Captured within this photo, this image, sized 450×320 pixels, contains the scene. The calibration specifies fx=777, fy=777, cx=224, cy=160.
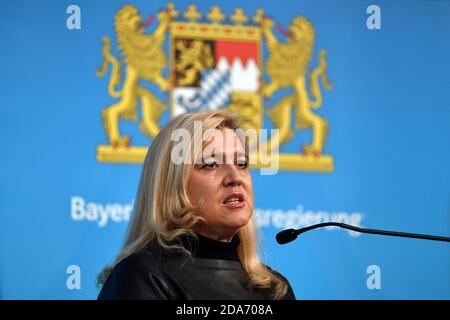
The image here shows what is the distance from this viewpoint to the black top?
2033 mm

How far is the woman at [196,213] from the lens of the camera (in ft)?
7.09

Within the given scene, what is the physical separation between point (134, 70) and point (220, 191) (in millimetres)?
1709

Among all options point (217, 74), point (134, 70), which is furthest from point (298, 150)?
point (134, 70)

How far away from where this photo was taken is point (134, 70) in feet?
12.4

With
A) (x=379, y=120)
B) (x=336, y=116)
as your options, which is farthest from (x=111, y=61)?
(x=379, y=120)

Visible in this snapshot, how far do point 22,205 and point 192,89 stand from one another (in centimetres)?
99

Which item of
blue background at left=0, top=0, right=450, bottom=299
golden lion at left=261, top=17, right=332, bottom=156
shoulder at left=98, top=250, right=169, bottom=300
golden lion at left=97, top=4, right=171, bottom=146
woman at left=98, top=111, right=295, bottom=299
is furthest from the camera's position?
golden lion at left=261, top=17, right=332, bottom=156

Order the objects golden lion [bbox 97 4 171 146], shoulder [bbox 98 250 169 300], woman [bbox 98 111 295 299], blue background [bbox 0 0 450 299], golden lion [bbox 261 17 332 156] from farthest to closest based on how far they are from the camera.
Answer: golden lion [bbox 261 17 332 156] < golden lion [bbox 97 4 171 146] < blue background [bbox 0 0 450 299] < woman [bbox 98 111 295 299] < shoulder [bbox 98 250 169 300]

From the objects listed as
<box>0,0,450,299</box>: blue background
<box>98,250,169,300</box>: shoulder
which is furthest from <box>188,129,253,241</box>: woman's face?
<box>0,0,450,299</box>: blue background

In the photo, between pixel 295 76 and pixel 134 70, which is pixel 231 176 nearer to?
pixel 134 70

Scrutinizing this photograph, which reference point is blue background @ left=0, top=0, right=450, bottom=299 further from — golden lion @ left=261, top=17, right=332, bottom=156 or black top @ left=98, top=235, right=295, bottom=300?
black top @ left=98, top=235, right=295, bottom=300

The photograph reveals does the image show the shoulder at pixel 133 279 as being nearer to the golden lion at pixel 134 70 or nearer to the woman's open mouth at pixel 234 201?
the woman's open mouth at pixel 234 201

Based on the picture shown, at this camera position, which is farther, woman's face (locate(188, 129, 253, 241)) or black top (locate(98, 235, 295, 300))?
woman's face (locate(188, 129, 253, 241))
